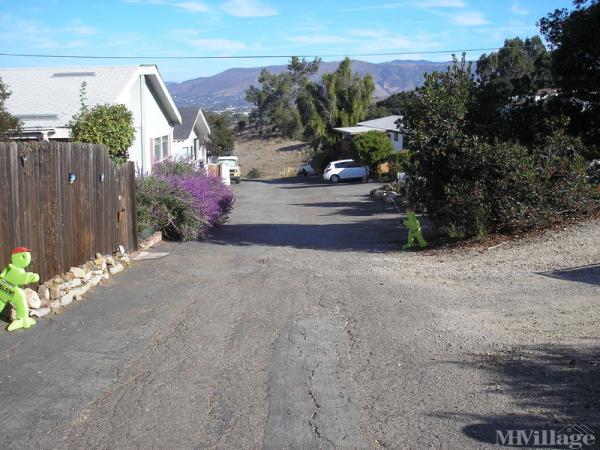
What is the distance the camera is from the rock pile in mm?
7910

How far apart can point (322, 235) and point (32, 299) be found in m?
10.4

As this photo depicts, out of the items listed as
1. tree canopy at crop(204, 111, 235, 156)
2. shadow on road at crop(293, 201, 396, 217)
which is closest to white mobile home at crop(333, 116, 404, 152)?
tree canopy at crop(204, 111, 235, 156)

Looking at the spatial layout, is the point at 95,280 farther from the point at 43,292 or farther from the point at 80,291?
the point at 43,292

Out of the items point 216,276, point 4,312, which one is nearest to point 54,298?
point 4,312

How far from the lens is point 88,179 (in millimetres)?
10406

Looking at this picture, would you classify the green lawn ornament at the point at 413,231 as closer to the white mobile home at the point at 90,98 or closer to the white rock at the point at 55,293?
the white mobile home at the point at 90,98

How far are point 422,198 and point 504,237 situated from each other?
225 cm

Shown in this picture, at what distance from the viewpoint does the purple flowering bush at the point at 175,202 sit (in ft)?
48.5

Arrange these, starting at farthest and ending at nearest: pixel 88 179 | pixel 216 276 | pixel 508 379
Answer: pixel 216 276 → pixel 88 179 → pixel 508 379

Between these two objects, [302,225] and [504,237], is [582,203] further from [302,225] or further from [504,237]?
[302,225]

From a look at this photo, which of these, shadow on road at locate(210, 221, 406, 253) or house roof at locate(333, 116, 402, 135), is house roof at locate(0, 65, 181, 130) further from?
house roof at locate(333, 116, 402, 135)

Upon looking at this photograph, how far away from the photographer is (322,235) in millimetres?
17484

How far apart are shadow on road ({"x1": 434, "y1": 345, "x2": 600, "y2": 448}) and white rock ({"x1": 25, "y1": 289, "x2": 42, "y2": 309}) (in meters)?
5.03


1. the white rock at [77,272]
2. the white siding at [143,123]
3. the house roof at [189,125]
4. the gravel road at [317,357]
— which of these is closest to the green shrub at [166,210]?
the gravel road at [317,357]
